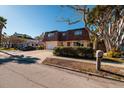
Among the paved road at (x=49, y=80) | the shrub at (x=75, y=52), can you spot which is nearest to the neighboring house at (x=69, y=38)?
the shrub at (x=75, y=52)

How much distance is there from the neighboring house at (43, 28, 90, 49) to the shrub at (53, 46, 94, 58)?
12372 mm

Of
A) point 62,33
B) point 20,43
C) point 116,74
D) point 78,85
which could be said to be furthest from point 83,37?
point 20,43

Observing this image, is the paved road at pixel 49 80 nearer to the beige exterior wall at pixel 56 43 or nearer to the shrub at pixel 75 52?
the shrub at pixel 75 52

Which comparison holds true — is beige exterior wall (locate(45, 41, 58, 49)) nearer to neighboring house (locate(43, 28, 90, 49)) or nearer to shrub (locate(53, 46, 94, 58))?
neighboring house (locate(43, 28, 90, 49))

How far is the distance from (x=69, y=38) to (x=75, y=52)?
50.8 feet

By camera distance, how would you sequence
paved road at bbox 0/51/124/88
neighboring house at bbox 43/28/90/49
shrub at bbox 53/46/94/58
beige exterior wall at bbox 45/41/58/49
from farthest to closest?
beige exterior wall at bbox 45/41/58/49
neighboring house at bbox 43/28/90/49
shrub at bbox 53/46/94/58
paved road at bbox 0/51/124/88

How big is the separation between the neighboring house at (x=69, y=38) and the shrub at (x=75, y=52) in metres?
12.4

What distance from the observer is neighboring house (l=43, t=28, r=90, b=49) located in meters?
29.5

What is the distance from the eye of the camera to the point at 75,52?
652 inches

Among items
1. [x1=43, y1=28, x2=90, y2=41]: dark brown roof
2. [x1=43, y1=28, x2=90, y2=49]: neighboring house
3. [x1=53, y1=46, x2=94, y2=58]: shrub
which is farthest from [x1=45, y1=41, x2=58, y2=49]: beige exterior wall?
[x1=53, y1=46, x2=94, y2=58]: shrub

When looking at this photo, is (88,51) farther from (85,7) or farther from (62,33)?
(62,33)

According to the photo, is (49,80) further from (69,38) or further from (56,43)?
(56,43)

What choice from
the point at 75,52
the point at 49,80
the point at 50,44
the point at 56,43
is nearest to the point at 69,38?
the point at 56,43

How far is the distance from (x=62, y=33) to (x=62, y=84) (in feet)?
90.5
